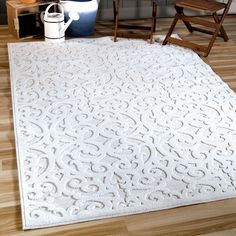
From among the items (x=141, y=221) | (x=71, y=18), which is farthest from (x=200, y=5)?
(x=141, y=221)

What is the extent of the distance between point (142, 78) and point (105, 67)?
1.10 ft

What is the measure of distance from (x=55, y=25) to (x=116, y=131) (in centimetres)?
159

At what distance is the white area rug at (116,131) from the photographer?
204 cm

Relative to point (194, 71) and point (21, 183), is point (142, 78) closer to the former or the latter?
point (194, 71)

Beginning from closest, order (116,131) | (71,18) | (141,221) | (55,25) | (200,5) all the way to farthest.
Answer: (141,221) < (116,131) < (200,5) < (55,25) < (71,18)

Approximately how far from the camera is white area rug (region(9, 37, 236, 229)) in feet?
6.69

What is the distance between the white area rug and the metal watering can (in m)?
0.13

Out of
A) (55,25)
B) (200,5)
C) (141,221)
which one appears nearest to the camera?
(141,221)

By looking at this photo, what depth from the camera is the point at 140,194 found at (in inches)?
81.1

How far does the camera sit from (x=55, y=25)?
3754 millimetres

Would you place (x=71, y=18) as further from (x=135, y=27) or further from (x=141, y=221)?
(x=141, y=221)

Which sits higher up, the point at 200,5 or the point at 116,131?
the point at 200,5

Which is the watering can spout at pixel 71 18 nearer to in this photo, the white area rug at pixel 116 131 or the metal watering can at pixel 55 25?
the metal watering can at pixel 55 25

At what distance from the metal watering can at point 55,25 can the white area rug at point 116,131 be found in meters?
0.13
